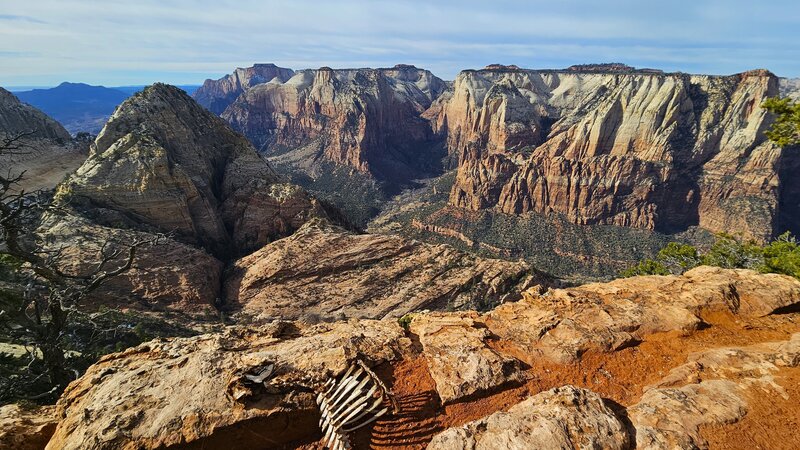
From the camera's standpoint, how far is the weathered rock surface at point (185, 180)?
40531 mm

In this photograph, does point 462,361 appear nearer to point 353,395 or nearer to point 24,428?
point 353,395

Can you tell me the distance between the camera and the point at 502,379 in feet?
33.8

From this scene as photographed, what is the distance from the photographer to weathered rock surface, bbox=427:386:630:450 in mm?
7738

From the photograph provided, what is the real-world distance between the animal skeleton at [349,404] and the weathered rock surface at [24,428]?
6.26m

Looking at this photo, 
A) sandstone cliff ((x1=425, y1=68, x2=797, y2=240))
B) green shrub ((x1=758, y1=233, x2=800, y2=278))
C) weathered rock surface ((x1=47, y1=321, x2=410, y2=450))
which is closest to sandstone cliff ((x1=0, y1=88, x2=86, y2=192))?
weathered rock surface ((x1=47, y1=321, x2=410, y2=450))

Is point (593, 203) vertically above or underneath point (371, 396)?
underneath

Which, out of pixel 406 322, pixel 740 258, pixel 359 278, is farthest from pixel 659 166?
pixel 406 322

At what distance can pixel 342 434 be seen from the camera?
27.6 ft

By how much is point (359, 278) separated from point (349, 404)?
33270mm

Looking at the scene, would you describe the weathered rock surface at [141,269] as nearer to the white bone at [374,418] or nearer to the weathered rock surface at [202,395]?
the weathered rock surface at [202,395]

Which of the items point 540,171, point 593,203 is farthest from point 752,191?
point 540,171

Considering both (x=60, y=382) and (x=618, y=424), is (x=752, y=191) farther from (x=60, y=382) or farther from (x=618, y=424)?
(x=60, y=382)

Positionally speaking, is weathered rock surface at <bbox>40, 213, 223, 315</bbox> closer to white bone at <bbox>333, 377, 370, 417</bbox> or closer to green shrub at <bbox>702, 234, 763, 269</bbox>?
white bone at <bbox>333, 377, 370, 417</bbox>

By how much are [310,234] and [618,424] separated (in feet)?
134
